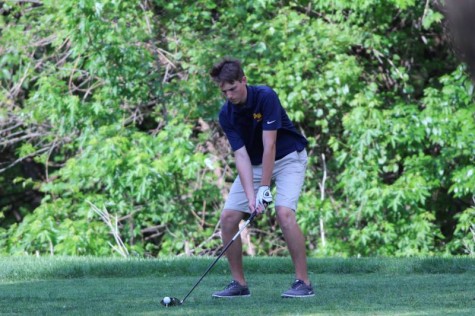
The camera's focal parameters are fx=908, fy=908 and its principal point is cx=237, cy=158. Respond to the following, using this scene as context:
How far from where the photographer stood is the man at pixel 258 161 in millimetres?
6152

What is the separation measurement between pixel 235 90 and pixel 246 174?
582 mm

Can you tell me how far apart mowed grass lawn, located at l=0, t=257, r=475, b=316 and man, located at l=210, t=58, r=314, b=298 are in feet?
1.06

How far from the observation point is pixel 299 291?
6082 mm

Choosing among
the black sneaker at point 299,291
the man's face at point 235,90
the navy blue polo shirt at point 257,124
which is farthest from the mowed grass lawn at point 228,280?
the man's face at point 235,90

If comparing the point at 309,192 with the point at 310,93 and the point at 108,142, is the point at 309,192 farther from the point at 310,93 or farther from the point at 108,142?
the point at 108,142

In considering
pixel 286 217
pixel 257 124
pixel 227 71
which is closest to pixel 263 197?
pixel 286 217

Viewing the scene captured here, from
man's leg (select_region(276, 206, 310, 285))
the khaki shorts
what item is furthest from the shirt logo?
man's leg (select_region(276, 206, 310, 285))

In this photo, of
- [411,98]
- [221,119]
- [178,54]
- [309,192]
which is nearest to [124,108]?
[178,54]

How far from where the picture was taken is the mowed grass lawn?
5535 millimetres

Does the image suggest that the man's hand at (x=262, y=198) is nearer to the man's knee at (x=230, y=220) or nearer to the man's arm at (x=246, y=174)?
the man's arm at (x=246, y=174)

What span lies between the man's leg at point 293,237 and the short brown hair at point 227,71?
3.08 ft

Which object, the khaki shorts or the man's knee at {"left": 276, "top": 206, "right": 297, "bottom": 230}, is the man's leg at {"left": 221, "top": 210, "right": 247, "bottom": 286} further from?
the man's knee at {"left": 276, "top": 206, "right": 297, "bottom": 230}

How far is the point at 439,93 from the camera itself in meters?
14.4

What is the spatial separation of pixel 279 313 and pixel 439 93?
986 centimetres
